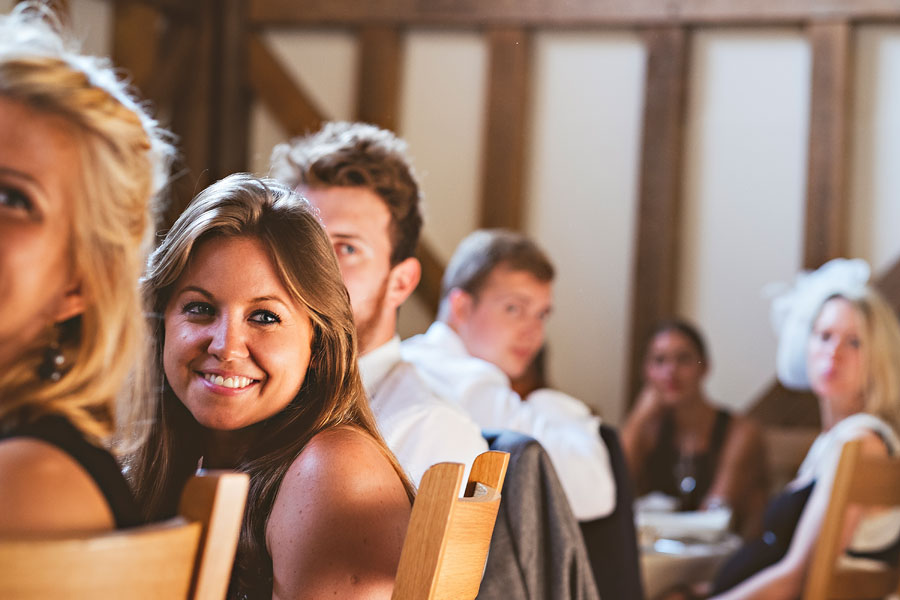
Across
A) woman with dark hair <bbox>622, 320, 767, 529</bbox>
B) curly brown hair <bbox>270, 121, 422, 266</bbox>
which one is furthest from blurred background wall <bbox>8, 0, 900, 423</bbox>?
curly brown hair <bbox>270, 121, 422, 266</bbox>

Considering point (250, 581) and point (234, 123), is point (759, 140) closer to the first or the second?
point (234, 123)

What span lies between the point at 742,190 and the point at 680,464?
1281 millimetres

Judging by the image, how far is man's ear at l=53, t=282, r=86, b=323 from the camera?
35.8 inches

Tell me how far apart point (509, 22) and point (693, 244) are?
4.42 feet

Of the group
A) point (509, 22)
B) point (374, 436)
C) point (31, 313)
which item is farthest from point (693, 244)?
point (31, 313)

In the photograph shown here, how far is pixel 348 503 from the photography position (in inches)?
48.1

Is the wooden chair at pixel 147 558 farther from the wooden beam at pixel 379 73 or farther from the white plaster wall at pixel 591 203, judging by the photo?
the wooden beam at pixel 379 73

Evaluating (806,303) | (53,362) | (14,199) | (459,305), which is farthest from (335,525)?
(806,303)

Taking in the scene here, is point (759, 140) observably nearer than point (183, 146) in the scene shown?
Yes

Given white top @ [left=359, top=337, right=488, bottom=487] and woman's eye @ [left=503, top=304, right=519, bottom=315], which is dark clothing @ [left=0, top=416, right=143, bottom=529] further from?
woman's eye @ [left=503, top=304, right=519, bottom=315]

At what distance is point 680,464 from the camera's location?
176 inches

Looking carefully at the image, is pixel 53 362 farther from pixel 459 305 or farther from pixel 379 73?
pixel 379 73

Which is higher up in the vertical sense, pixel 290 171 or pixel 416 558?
pixel 290 171

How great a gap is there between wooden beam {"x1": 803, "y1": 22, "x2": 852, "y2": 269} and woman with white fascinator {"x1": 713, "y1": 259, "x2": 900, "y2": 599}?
810 millimetres
